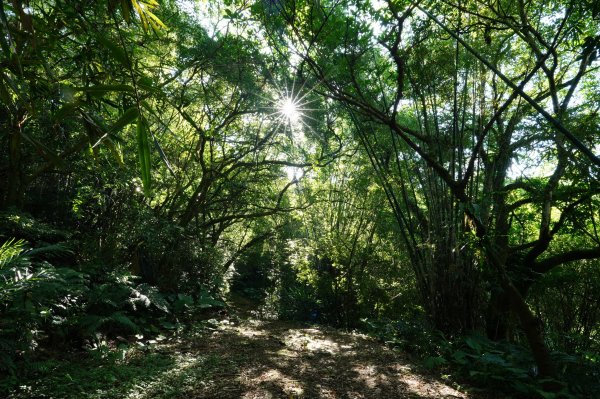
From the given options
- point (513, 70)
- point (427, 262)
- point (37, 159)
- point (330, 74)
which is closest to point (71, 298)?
point (37, 159)

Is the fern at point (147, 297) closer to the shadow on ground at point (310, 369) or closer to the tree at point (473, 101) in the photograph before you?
the shadow on ground at point (310, 369)

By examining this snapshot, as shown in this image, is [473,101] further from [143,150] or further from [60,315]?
[60,315]

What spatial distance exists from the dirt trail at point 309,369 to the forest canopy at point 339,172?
1.64 feet

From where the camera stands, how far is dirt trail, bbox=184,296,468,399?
254cm

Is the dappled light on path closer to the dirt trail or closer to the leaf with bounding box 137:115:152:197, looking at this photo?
the dirt trail

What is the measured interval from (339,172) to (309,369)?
5202 millimetres

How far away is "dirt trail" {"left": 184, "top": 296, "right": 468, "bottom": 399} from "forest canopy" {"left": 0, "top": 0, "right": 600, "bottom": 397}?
50 centimetres

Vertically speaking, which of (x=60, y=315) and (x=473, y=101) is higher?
(x=473, y=101)

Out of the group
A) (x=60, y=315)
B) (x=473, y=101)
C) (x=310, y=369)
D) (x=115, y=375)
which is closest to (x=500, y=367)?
(x=310, y=369)

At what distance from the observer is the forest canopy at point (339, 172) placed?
2438 millimetres

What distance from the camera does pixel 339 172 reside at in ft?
25.7

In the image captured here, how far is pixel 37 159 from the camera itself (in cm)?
407

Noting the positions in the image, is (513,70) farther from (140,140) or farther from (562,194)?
(140,140)

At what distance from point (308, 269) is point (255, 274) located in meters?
6.58
